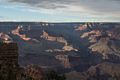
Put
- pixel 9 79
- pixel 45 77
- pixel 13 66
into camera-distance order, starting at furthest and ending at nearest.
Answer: pixel 45 77
pixel 13 66
pixel 9 79

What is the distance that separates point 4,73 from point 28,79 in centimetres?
590

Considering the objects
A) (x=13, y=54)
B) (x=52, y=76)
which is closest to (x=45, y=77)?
(x=52, y=76)

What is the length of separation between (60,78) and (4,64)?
1395 cm

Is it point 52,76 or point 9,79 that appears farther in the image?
point 52,76

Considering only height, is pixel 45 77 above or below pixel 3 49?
below

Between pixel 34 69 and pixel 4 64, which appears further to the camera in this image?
pixel 34 69

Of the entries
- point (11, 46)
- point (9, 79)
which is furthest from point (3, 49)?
point (9, 79)

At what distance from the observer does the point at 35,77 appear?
296 feet

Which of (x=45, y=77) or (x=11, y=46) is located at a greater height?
(x=11, y=46)

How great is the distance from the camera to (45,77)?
93.9 meters

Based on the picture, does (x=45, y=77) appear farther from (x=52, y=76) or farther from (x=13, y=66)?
(x=13, y=66)


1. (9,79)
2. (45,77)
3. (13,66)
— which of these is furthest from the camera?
(45,77)

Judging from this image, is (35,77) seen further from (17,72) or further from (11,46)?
(11,46)

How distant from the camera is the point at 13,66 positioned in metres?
85.9
